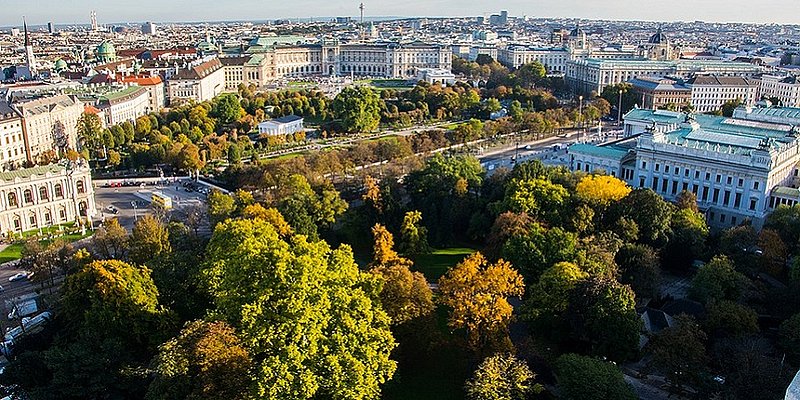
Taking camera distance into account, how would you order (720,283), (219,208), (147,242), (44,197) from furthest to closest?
(44,197) < (219,208) < (147,242) < (720,283)

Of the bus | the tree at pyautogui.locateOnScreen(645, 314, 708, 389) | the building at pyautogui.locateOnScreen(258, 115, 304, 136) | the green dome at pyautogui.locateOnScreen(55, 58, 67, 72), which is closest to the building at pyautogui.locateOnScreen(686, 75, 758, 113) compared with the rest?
the building at pyautogui.locateOnScreen(258, 115, 304, 136)

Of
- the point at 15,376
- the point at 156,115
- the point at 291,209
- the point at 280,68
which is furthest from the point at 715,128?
the point at 280,68

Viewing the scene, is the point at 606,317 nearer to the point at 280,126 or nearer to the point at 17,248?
the point at 17,248

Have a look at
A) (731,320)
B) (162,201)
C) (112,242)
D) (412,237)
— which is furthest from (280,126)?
(731,320)

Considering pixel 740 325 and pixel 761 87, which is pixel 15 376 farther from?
pixel 761 87

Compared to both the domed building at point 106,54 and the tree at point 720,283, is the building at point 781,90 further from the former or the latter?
the domed building at point 106,54
